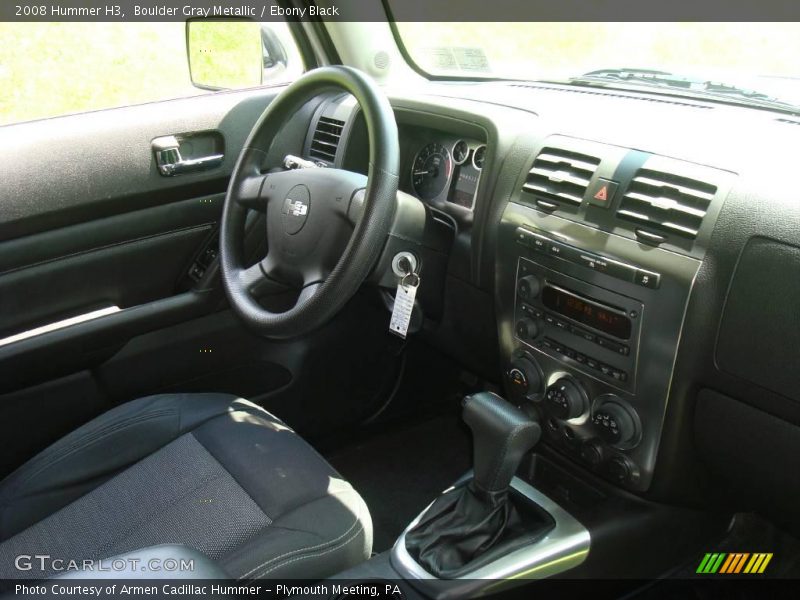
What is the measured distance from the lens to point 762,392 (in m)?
1.39

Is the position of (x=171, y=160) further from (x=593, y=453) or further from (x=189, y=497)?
(x=593, y=453)

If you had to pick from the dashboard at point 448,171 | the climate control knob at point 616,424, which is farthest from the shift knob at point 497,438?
the dashboard at point 448,171

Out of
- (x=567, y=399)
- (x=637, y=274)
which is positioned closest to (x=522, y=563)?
(x=567, y=399)

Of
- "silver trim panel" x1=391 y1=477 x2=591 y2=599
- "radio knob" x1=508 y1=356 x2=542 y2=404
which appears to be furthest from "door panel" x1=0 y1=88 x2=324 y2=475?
"silver trim panel" x1=391 y1=477 x2=591 y2=599

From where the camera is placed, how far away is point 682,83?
1914 millimetres

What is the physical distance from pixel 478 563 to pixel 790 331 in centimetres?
75

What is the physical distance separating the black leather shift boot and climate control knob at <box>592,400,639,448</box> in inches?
9.4

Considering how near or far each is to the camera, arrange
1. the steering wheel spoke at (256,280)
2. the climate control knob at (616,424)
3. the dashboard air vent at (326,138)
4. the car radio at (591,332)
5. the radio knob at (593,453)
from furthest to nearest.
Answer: the dashboard air vent at (326,138)
the steering wheel spoke at (256,280)
the radio knob at (593,453)
the climate control knob at (616,424)
the car radio at (591,332)

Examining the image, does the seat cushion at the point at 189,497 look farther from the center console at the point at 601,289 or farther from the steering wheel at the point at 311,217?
the center console at the point at 601,289

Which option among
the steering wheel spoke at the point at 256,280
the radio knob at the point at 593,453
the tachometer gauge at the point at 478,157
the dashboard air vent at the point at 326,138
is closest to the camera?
the radio knob at the point at 593,453

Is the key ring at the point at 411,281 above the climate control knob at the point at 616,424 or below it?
above

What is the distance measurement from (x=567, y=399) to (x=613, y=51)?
100 cm

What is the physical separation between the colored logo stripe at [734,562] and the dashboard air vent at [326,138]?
149cm

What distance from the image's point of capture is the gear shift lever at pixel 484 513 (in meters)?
1.60
